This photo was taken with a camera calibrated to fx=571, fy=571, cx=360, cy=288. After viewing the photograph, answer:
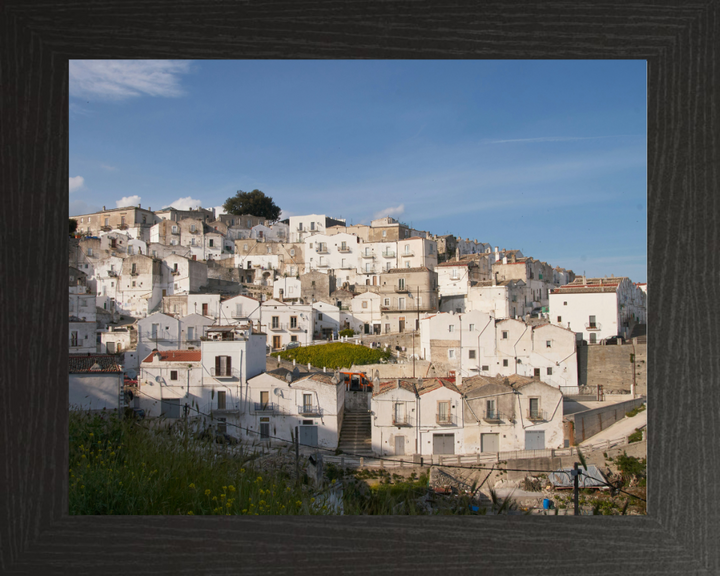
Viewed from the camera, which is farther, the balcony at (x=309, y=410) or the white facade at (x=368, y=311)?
the white facade at (x=368, y=311)

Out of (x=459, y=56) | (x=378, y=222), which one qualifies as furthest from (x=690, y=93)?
(x=378, y=222)

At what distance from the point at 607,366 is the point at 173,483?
15.9m

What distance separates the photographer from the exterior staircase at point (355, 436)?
34.4ft

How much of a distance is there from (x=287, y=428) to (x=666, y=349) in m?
9.60

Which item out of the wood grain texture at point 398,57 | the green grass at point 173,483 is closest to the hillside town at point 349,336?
the wood grain texture at point 398,57

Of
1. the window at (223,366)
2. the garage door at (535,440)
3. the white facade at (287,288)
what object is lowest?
the garage door at (535,440)

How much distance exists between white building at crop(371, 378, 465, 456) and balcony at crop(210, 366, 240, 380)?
102 inches

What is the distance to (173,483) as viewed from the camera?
1.86m

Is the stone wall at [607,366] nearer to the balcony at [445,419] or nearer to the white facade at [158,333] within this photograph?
the balcony at [445,419]

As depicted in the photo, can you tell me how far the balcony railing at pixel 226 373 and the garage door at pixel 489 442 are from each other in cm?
442

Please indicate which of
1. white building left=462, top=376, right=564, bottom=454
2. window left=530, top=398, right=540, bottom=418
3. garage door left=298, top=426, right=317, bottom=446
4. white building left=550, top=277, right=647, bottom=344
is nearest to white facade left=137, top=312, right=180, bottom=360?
garage door left=298, top=426, right=317, bottom=446

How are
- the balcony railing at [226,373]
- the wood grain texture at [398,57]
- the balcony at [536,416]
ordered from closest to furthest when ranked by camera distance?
1. the wood grain texture at [398,57]
2. the balcony railing at [226,373]
3. the balcony at [536,416]

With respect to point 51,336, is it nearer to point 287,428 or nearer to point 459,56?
point 459,56

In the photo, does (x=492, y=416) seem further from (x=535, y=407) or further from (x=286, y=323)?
(x=286, y=323)
